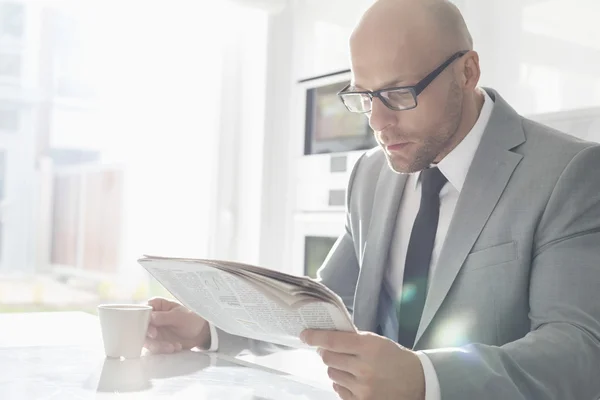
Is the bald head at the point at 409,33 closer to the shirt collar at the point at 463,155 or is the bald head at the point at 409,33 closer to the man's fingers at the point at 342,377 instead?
the shirt collar at the point at 463,155

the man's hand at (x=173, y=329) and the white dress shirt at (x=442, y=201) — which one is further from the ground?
the white dress shirt at (x=442, y=201)

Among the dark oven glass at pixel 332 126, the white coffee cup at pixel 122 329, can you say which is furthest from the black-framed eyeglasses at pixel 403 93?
the dark oven glass at pixel 332 126

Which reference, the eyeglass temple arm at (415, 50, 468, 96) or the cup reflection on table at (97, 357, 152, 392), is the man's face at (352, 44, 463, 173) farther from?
the cup reflection on table at (97, 357, 152, 392)

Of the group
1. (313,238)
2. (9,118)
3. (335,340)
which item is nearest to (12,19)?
(9,118)

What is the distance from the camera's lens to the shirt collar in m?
1.37

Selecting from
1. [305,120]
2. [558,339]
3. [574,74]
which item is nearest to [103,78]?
[305,120]

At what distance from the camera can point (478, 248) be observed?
1239 mm

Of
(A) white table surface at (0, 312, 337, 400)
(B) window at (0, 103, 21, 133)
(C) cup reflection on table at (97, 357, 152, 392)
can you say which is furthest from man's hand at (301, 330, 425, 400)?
(B) window at (0, 103, 21, 133)

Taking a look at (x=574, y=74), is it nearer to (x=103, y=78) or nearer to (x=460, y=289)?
(x=460, y=289)

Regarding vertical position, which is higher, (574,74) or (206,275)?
(574,74)

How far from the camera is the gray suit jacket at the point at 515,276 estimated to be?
94cm

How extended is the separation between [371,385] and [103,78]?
2.17m

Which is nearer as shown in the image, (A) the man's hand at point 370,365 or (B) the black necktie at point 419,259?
(A) the man's hand at point 370,365

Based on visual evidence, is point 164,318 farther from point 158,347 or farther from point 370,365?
point 370,365
